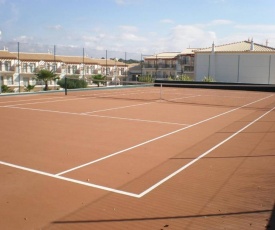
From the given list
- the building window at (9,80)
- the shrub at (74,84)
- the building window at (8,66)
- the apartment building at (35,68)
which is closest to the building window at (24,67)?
the apartment building at (35,68)

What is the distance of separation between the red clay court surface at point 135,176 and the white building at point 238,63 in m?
32.6

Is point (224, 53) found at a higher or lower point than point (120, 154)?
higher

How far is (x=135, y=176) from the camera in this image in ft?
23.0

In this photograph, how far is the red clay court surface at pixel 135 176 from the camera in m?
5.07

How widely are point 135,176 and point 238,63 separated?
4096 centimetres

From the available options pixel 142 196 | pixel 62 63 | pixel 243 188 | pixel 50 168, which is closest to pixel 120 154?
pixel 50 168

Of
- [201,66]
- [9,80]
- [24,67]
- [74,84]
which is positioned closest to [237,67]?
[201,66]

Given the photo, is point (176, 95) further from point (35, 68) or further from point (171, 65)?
point (171, 65)

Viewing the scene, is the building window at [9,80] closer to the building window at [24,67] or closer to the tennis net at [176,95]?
the building window at [24,67]

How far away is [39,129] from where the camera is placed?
11883 millimetres

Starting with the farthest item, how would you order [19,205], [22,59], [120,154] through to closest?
[22,59], [120,154], [19,205]

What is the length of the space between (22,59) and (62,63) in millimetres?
7669

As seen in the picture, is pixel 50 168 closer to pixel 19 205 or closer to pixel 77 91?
pixel 19 205

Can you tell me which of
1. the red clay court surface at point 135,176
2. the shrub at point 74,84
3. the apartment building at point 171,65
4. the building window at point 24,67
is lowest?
the red clay court surface at point 135,176
